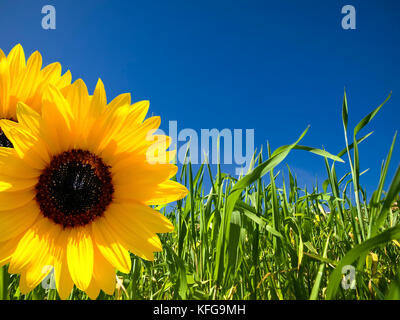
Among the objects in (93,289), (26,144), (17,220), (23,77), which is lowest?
(93,289)

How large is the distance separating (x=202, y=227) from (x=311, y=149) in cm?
36

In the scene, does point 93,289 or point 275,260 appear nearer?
point 93,289

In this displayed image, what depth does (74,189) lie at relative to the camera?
0.77 meters

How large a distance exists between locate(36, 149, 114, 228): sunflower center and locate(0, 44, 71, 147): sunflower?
19 centimetres

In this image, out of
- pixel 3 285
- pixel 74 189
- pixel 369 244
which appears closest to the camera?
pixel 369 244

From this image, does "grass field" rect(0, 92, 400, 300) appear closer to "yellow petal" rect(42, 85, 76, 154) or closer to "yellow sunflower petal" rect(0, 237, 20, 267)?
"yellow sunflower petal" rect(0, 237, 20, 267)

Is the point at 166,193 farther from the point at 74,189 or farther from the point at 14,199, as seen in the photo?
the point at 14,199

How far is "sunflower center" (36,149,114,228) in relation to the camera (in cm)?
75

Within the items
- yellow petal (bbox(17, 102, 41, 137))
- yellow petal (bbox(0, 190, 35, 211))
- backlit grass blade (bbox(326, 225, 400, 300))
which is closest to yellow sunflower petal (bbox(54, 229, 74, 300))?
yellow petal (bbox(0, 190, 35, 211))

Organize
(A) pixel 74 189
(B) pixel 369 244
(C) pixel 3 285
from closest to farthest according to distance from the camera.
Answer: (B) pixel 369 244 → (C) pixel 3 285 → (A) pixel 74 189

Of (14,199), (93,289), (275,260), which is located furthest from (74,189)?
(275,260)

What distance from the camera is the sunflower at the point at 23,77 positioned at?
80 centimetres

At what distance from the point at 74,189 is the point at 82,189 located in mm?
19
